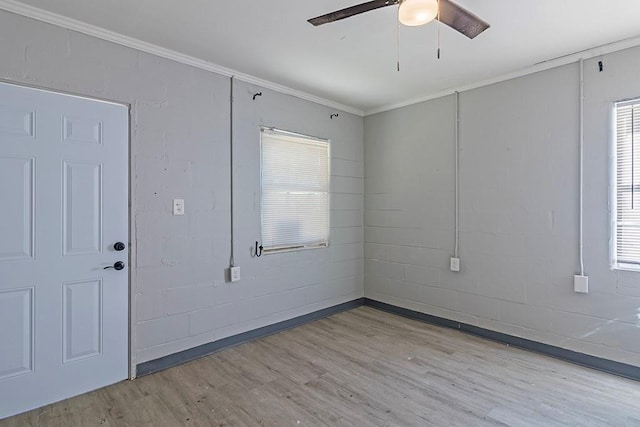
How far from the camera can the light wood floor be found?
2.20m

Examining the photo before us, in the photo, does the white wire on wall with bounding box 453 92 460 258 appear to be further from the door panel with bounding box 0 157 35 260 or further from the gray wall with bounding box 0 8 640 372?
the door panel with bounding box 0 157 35 260

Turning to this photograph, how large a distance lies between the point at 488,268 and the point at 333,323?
5.78ft

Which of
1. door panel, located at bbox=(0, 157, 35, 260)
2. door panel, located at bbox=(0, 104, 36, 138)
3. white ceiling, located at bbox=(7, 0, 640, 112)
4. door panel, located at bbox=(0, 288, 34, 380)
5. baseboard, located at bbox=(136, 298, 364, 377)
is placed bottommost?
baseboard, located at bbox=(136, 298, 364, 377)

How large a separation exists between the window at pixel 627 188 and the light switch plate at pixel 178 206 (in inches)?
140

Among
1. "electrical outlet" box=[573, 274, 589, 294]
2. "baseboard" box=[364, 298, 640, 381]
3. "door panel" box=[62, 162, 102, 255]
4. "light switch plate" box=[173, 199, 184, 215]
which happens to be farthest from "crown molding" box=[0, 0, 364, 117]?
"electrical outlet" box=[573, 274, 589, 294]

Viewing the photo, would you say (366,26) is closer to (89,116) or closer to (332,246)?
(89,116)

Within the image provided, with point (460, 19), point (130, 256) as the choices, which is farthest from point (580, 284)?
point (130, 256)

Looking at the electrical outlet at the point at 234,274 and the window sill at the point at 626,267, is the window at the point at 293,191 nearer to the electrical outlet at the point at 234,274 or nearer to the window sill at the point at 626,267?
the electrical outlet at the point at 234,274

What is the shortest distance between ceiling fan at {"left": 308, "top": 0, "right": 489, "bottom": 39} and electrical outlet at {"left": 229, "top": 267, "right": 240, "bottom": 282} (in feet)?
7.43

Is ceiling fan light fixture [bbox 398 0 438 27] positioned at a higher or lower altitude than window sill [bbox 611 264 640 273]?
higher

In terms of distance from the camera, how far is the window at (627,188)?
268 centimetres

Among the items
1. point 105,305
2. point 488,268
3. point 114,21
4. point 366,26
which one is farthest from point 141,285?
point 488,268

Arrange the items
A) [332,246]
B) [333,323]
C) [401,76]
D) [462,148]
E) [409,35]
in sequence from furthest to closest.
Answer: [332,246] < [333,323] < [462,148] < [401,76] < [409,35]

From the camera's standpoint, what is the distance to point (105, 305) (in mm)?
2580
